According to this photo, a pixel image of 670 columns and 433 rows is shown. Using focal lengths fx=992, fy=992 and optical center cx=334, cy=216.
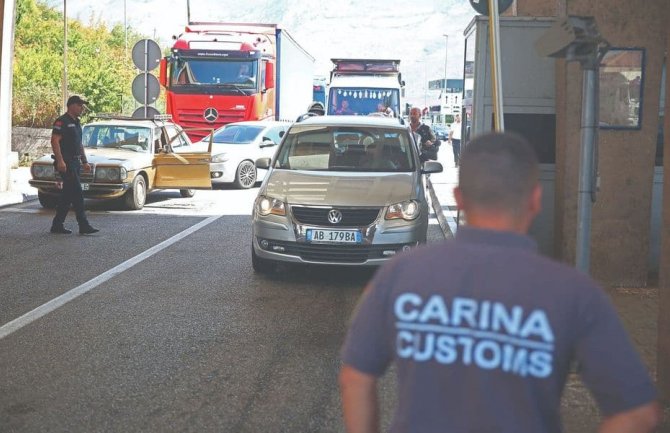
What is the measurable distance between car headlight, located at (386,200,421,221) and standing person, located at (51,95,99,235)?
17.3 feet

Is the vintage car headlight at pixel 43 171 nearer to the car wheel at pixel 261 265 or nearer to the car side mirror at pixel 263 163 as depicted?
the car side mirror at pixel 263 163

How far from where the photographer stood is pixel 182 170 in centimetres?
1745

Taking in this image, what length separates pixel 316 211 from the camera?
31.5 feet

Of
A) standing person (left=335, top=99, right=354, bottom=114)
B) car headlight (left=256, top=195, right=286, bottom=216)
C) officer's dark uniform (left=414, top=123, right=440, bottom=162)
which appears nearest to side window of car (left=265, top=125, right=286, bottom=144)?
officer's dark uniform (left=414, top=123, right=440, bottom=162)

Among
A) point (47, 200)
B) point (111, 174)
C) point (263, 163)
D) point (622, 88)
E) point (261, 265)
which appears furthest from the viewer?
point (47, 200)

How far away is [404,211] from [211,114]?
16473 millimetres

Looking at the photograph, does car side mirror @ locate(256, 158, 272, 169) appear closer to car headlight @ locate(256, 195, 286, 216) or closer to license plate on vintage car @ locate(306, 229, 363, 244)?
car headlight @ locate(256, 195, 286, 216)

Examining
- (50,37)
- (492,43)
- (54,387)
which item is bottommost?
(54,387)

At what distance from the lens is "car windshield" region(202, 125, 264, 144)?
73.5 feet

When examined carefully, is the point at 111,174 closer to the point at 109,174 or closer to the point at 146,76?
the point at 109,174

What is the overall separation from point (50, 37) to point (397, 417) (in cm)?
6420

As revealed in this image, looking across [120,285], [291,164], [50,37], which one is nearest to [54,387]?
[120,285]

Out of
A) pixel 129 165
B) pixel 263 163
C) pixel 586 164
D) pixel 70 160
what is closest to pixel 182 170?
pixel 129 165

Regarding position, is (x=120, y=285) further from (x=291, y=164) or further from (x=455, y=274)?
(x=455, y=274)
